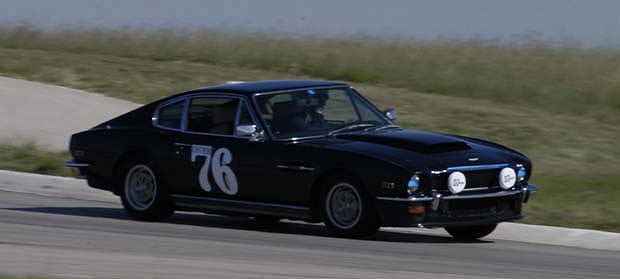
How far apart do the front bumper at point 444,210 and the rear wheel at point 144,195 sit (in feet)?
8.54

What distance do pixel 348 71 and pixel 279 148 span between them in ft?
43.9

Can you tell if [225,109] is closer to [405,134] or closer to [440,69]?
[405,134]

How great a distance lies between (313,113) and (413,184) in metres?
1.61

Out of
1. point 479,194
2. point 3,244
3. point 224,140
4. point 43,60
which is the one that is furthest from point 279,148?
point 43,60

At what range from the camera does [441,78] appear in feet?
80.0

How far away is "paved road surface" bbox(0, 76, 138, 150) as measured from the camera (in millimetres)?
18797

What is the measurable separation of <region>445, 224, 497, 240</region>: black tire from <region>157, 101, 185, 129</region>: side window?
9.04ft

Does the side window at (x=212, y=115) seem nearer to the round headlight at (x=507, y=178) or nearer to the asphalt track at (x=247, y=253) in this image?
the asphalt track at (x=247, y=253)

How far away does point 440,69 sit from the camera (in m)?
25.6

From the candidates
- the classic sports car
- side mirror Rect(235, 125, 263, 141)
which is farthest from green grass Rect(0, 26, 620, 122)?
side mirror Rect(235, 125, 263, 141)

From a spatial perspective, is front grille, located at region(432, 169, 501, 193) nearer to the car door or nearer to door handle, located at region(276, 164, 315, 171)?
door handle, located at region(276, 164, 315, 171)

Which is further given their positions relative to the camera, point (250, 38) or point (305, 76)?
point (250, 38)

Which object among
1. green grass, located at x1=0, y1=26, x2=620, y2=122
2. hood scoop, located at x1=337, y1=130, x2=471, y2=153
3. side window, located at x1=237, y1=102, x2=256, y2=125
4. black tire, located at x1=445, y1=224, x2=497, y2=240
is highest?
green grass, located at x1=0, y1=26, x2=620, y2=122

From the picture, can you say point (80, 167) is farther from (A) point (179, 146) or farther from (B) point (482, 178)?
(B) point (482, 178)
